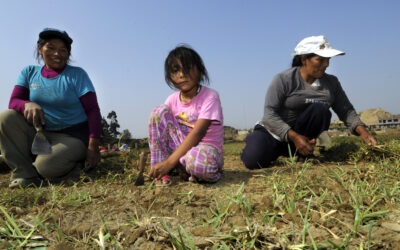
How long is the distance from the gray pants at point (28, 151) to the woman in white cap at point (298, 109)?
80.3 inches

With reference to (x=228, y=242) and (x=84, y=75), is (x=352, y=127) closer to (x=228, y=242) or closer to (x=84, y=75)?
(x=228, y=242)

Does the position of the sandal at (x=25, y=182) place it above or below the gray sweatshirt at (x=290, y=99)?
below

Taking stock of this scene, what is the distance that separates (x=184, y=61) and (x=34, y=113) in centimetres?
161

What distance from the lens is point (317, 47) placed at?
2.79 metres

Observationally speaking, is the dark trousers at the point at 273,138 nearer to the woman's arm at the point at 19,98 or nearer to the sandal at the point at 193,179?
the sandal at the point at 193,179

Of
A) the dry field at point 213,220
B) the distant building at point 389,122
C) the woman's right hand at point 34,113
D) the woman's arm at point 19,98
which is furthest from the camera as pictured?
the distant building at point 389,122

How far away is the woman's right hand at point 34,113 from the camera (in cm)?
253

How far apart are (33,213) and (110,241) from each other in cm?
72

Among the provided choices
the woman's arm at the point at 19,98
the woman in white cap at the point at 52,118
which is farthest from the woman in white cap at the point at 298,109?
the woman's arm at the point at 19,98

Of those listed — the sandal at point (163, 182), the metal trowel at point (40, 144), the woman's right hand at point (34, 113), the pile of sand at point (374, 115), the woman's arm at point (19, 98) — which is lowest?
the pile of sand at point (374, 115)

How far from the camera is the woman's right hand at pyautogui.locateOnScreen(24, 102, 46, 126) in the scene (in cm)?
253

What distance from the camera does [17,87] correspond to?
274 cm

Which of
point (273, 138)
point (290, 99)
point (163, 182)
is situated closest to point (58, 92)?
point (163, 182)

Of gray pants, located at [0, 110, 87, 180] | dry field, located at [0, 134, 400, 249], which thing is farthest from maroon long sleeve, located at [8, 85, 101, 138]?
dry field, located at [0, 134, 400, 249]
